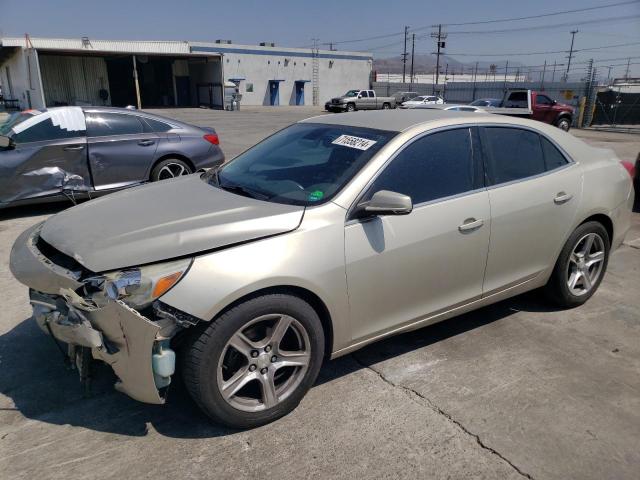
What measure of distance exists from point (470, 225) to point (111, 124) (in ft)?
18.5

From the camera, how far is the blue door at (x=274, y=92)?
175 ft

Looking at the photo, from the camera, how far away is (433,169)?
3.32 m

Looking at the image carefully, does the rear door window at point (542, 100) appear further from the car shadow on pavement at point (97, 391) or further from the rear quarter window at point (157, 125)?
the car shadow on pavement at point (97, 391)

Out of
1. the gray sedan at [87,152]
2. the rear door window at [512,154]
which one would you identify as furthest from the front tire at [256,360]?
the gray sedan at [87,152]

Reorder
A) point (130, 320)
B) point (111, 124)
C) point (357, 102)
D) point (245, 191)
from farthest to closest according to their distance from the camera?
point (357, 102) → point (111, 124) → point (245, 191) → point (130, 320)

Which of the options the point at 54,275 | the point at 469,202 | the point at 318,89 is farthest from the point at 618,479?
the point at 318,89

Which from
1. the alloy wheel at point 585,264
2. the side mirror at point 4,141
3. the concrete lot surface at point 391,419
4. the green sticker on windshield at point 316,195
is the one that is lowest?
the concrete lot surface at point 391,419

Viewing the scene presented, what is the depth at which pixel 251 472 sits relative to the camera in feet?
8.14

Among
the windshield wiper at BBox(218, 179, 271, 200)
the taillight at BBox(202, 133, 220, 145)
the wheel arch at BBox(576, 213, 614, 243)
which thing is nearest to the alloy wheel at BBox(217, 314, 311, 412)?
the windshield wiper at BBox(218, 179, 271, 200)

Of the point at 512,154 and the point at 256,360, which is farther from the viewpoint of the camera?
the point at 512,154

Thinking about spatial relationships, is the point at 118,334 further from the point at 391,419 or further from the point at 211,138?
the point at 211,138

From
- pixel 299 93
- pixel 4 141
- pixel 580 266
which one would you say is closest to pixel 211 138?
pixel 4 141

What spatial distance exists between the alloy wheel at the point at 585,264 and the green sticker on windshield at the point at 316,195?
229cm

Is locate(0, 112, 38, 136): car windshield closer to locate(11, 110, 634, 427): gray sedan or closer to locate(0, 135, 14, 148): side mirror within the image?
locate(0, 135, 14, 148): side mirror
